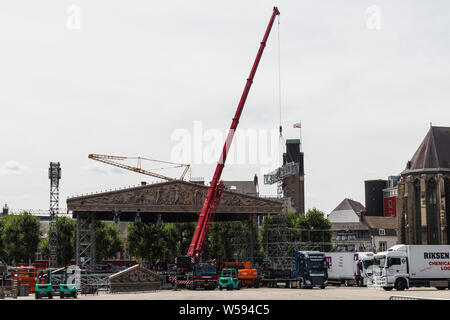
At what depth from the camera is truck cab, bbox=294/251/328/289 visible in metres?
50.7

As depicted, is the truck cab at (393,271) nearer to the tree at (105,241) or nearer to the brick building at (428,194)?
the brick building at (428,194)

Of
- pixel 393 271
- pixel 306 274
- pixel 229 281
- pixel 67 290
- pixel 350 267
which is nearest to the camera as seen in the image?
pixel 67 290

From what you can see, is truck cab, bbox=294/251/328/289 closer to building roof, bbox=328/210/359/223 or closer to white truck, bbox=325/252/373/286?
white truck, bbox=325/252/373/286

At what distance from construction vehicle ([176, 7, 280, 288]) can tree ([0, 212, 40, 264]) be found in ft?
146

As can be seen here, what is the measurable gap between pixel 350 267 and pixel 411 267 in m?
11.0

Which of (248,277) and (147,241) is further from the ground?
(147,241)

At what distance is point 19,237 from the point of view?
304 feet

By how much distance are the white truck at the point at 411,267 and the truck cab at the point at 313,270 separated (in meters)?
4.64

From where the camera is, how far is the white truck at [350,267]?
5425 cm

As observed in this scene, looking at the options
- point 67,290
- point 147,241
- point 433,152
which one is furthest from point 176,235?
point 67,290

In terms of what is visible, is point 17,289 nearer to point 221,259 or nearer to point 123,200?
point 123,200

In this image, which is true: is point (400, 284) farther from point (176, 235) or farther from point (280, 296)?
point (176, 235)

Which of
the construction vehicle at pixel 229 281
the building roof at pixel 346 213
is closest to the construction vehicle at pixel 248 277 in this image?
the construction vehicle at pixel 229 281

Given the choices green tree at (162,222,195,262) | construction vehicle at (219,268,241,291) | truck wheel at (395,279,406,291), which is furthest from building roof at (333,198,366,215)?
truck wheel at (395,279,406,291)
